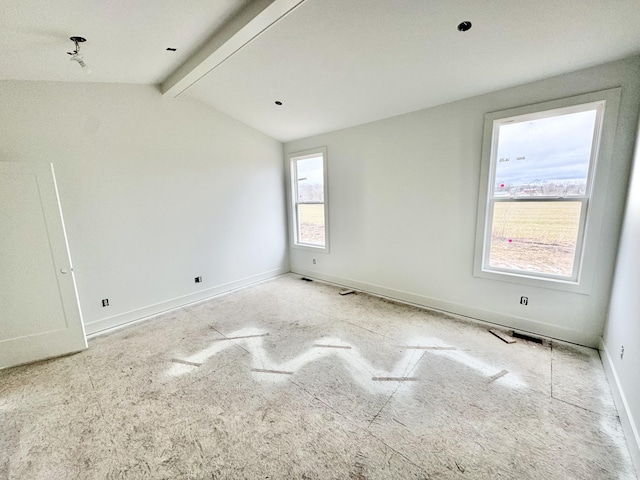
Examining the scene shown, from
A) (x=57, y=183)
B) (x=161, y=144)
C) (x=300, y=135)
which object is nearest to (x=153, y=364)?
(x=57, y=183)

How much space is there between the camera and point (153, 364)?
8.01 ft

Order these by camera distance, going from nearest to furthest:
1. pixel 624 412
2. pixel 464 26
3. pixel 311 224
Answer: pixel 624 412, pixel 464 26, pixel 311 224

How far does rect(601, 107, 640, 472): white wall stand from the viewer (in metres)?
1.58

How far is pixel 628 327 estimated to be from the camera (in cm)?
181

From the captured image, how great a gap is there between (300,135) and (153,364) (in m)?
3.83

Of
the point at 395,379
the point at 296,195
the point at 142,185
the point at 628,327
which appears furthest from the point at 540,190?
the point at 142,185

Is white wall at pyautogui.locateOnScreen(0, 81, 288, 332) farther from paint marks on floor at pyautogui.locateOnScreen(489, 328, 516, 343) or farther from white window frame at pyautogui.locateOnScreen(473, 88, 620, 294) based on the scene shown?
paint marks on floor at pyautogui.locateOnScreen(489, 328, 516, 343)

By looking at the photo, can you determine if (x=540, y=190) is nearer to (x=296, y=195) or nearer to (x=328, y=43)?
(x=328, y=43)

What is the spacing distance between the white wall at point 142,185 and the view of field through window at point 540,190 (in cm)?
357

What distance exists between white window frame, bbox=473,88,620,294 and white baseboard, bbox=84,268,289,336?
3.55 metres

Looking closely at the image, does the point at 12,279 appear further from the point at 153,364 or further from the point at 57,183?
the point at 153,364

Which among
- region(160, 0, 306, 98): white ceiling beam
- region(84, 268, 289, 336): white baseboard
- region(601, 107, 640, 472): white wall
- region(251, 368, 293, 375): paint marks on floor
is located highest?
region(160, 0, 306, 98): white ceiling beam

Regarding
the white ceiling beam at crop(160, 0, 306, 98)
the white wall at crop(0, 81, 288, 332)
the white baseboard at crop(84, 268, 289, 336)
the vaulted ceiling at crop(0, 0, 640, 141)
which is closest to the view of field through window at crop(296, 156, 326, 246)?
the white wall at crop(0, 81, 288, 332)

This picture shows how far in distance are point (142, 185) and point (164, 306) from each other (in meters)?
1.66
